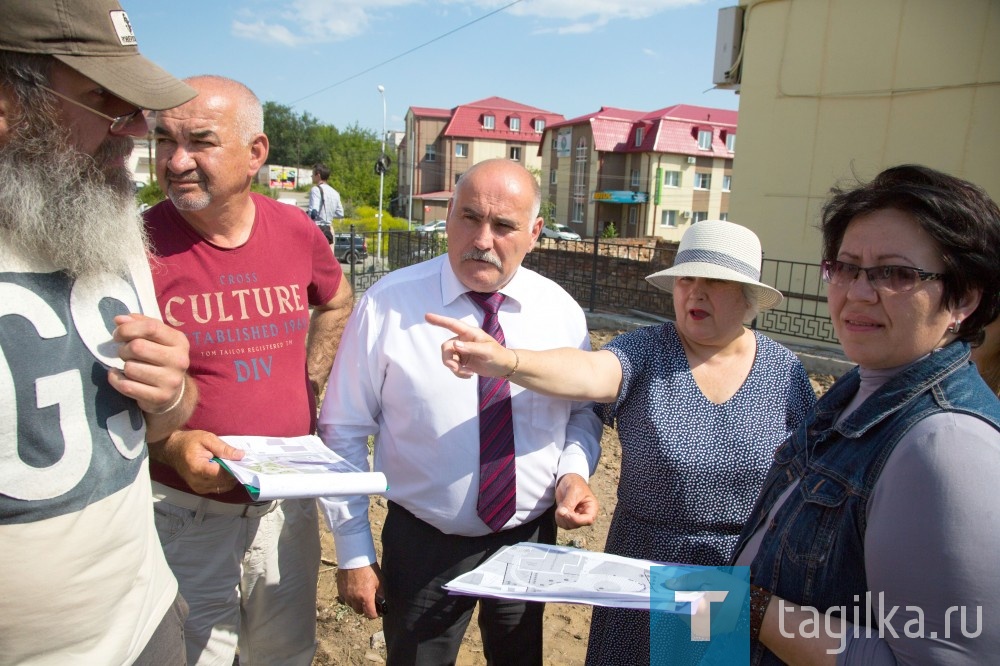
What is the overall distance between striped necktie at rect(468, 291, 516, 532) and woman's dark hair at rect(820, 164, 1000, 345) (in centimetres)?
119

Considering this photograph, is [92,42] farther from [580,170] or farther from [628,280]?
[580,170]

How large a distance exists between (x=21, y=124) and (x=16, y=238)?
0.23 m

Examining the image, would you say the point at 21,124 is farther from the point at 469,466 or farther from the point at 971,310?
the point at 971,310

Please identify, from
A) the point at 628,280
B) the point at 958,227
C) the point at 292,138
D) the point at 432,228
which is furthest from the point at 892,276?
the point at 292,138

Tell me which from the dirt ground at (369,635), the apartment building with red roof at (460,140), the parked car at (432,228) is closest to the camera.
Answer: the dirt ground at (369,635)

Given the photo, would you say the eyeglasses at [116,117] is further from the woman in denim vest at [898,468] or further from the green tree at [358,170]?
the green tree at [358,170]

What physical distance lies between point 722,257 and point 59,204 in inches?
66.3

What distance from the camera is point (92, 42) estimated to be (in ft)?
4.36

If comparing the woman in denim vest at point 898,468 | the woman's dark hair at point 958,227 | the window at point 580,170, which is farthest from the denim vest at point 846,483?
the window at point 580,170

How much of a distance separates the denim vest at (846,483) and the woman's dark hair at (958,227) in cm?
11

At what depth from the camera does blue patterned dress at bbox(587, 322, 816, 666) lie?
1.96m

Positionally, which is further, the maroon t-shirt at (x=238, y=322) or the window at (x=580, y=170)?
the window at (x=580, y=170)

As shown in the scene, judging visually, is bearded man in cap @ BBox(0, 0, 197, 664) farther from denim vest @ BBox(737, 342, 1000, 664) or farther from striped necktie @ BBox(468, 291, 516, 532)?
denim vest @ BBox(737, 342, 1000, 664)

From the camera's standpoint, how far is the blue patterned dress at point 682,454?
6.44 feet
